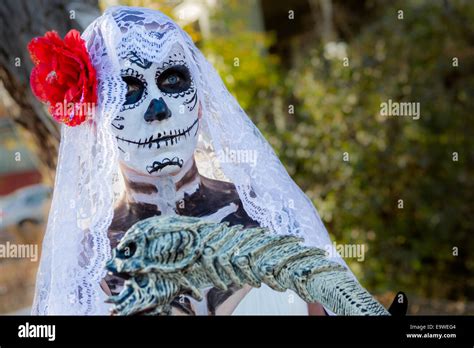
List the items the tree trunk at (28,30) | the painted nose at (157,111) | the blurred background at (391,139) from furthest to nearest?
the blurred background at (391,139)
the tree trunk at (28,30)
the painted nose at (157,111)

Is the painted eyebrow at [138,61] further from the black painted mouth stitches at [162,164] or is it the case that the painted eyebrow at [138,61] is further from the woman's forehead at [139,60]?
the black painted mouth stitches at [162,164]

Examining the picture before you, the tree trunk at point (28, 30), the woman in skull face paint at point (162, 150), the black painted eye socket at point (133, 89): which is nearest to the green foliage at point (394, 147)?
the tree trunk at point (28, 30)

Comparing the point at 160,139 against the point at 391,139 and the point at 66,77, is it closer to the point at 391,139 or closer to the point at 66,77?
the point at 66,77

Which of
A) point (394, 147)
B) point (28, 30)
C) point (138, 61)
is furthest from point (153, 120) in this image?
point (394, 147)

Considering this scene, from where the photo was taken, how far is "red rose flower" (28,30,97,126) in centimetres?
188

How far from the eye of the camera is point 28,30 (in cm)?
261

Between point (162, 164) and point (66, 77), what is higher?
point (66, 77)

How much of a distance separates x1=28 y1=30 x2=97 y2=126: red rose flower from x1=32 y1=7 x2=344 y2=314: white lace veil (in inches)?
1.0

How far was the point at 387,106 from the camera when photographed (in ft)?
13.2

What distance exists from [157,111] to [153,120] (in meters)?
0.02

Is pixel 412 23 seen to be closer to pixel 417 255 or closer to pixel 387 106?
pixel 387 106

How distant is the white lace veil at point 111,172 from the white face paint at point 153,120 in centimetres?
2

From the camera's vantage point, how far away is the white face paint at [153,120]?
1.84 metres
